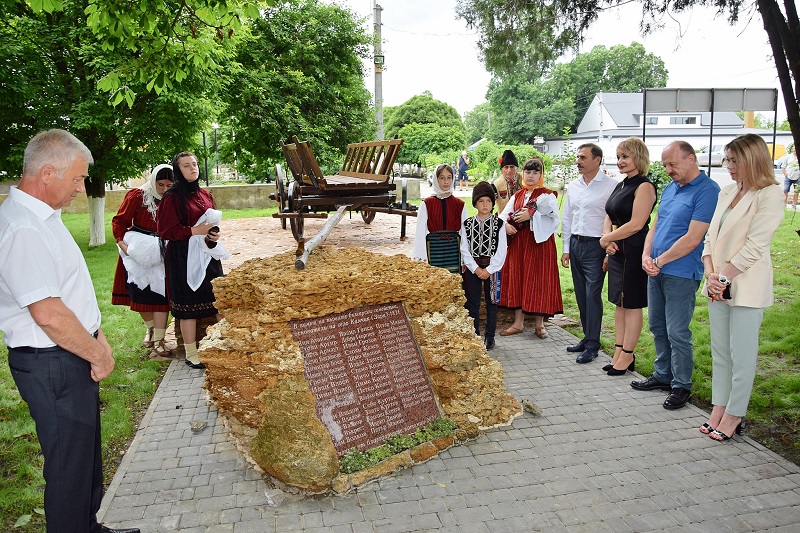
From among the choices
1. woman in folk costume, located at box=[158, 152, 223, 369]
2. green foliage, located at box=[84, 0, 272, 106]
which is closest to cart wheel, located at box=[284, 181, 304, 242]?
woman in folk costume, located at box=[158, 152, 223, 369]

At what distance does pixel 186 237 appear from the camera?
5227 mm

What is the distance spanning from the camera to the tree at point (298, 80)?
1678cm

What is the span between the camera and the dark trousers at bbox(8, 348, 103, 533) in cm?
264

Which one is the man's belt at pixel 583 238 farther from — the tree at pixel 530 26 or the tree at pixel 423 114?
the tree at pixel 423 114

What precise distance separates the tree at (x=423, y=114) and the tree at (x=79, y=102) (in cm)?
3510

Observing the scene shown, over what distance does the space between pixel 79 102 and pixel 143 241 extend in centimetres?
750

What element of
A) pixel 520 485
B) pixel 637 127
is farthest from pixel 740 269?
pixel 637 127

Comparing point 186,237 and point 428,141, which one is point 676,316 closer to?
point 186,237

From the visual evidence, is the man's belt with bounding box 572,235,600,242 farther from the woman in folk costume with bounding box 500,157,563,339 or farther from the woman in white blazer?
the woman in white blazer

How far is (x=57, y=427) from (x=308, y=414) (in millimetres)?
1397

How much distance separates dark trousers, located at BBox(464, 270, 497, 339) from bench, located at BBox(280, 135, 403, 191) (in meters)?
3.48

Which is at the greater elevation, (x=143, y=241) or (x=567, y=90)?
(x=567, y=90)

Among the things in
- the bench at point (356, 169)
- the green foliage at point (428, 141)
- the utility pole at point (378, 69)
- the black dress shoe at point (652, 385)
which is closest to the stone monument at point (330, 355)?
the black dress shoe at point (652, 385)

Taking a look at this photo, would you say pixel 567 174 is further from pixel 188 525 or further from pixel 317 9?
pixel 188 525
